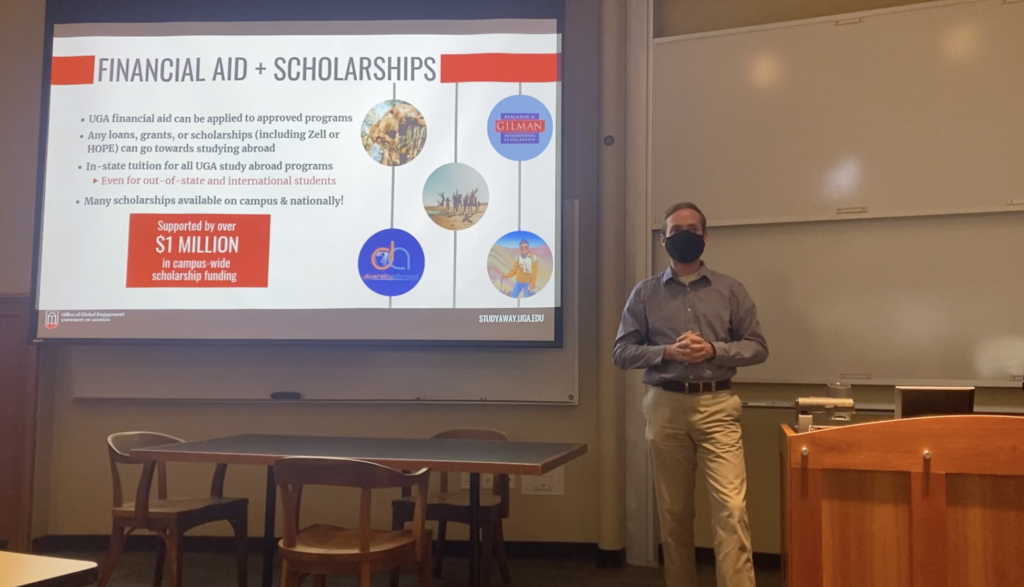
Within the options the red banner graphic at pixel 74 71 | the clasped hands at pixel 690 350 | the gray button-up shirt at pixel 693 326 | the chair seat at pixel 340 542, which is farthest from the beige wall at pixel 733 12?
the red banner graphic at pixel 74 71

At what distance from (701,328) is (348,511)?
2.34m

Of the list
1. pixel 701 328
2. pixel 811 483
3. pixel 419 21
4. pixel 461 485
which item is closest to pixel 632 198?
pixel 701 328

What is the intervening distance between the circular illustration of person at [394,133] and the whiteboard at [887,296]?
5.49 ft

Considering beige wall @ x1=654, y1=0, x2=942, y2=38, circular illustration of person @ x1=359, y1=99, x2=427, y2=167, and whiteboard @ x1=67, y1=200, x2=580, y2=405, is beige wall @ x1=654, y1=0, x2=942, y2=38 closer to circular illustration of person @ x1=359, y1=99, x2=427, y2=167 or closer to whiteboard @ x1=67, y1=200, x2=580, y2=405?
whiteboard @ x1=67, y1=200, x2=580, y2=405

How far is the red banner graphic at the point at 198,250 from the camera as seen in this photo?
164 inches

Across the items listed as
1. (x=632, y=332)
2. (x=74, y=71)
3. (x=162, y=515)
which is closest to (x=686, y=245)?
(x=632, y=332)

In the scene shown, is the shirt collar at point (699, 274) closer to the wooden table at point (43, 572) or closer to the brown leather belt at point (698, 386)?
the brown leather belt at point (698, 386)

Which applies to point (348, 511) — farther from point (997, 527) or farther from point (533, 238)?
point (997, 527)

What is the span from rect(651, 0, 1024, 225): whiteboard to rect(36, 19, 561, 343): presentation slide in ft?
2.42

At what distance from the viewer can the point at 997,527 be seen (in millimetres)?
1617

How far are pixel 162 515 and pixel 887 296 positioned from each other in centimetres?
339

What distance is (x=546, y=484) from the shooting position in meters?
4.20

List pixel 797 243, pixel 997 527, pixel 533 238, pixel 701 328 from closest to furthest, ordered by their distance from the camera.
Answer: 1. pixel 997 527
2. pixel 701 328
3. pixel 797 243
4. pixel 533 238

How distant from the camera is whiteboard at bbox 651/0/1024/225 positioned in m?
3.47
